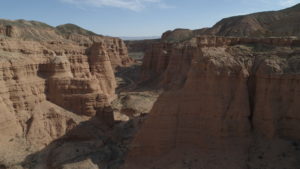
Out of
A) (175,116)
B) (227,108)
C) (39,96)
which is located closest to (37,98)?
(39,96)

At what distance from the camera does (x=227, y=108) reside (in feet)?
70.6

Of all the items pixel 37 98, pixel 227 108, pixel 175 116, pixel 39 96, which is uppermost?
pixel 227 108

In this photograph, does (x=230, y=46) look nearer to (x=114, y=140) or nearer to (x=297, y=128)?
(x=297, y=128)

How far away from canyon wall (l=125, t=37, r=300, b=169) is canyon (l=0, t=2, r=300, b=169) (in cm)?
7

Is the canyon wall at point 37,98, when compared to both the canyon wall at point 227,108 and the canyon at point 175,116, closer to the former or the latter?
the canyon at point 175,116

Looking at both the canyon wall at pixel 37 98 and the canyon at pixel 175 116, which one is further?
the canyon wall at pixel 37 98

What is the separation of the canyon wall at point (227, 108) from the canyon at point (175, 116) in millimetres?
72

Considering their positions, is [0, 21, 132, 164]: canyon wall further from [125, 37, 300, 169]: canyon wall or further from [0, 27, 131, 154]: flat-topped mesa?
[125, 37, 300, 169]: canyon wall

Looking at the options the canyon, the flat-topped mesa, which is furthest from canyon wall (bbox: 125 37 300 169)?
the flat-topped mesa

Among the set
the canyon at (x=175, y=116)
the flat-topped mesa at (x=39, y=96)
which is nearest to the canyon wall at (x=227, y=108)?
the canyon at (x=175, y=116)

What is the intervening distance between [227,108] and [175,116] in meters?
4.18

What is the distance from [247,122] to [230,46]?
7162 mm

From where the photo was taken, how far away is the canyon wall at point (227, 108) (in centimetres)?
2044

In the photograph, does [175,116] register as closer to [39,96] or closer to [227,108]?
[227,108]
